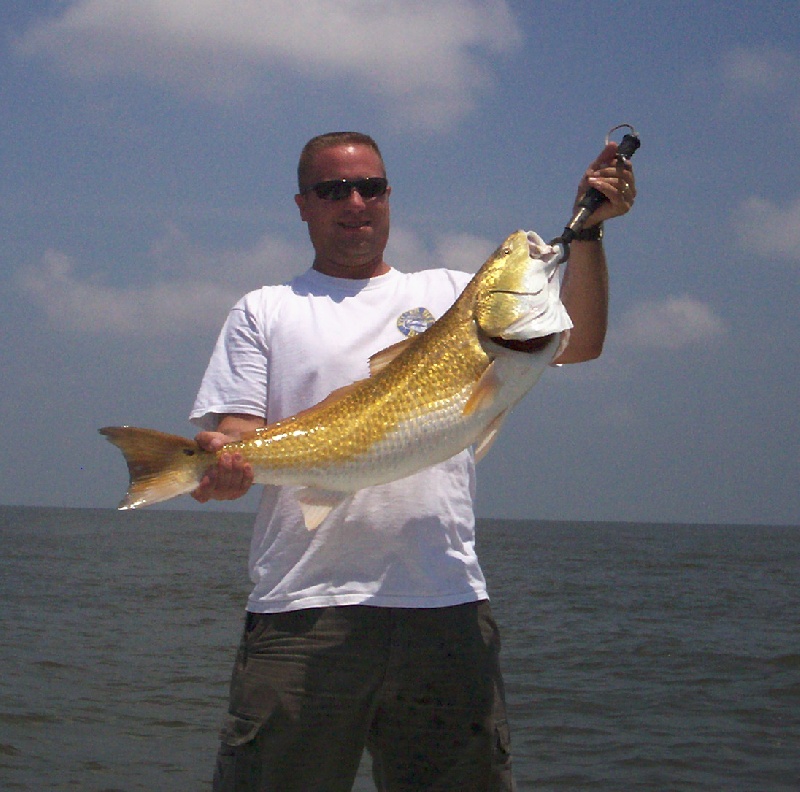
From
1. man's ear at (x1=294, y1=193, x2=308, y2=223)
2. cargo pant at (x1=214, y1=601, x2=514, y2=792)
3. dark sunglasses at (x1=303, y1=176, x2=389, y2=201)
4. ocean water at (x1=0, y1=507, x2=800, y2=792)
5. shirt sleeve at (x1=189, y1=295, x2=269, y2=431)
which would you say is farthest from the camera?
ocean water at (x1=0, y1=507, x2=800, y2=792)

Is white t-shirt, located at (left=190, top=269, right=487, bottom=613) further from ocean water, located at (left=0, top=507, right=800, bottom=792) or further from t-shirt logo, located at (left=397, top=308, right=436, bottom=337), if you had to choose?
ocean water, located at (left=0, top=507, right=800, bottom=792)

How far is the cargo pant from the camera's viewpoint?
3.25m

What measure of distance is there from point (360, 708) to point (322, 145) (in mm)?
2231

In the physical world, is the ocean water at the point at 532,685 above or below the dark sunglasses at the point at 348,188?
below

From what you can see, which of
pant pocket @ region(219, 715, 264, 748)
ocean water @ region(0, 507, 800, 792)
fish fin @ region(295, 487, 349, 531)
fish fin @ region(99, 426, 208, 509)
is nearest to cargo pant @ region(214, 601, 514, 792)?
pant pocket @ region(219, 715, 264, 748)

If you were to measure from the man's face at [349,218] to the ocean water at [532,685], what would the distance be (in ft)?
17.2

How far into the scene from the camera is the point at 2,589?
22125 mm

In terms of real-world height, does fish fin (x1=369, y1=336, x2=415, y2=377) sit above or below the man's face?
below

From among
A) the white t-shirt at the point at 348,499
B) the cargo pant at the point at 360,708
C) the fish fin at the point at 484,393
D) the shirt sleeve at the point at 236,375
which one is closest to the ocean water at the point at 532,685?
the cargo pant at the point at 360,708

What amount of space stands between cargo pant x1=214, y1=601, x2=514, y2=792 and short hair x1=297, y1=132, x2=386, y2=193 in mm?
1784

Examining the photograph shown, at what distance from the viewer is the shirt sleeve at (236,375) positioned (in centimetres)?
353

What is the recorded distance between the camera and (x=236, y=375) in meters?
3.56

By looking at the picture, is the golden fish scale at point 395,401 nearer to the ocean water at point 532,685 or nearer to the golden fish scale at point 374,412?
the golden fish scale at point 374,412

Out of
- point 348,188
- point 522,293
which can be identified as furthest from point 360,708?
point 348,188
